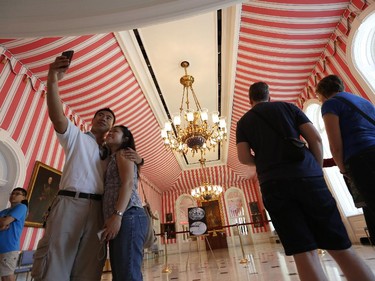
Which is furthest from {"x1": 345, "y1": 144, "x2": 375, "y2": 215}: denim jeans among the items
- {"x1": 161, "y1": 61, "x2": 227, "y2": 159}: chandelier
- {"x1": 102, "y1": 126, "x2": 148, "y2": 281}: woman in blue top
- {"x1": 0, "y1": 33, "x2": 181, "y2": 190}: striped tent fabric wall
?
{"x1": 0, "y1": 33, "x2": 181, "y2": 190}: striped tent fabric wall

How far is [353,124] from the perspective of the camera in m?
1.58

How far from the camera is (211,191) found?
930cm

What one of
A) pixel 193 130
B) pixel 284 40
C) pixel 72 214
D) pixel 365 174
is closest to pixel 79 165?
pixel 72 214

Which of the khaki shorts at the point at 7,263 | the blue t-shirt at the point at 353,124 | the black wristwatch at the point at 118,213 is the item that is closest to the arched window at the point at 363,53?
the blue t-shirt at the point at 353,124

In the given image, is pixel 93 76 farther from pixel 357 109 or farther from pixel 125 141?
pixel 357 109

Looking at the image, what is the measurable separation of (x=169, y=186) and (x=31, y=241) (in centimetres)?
915

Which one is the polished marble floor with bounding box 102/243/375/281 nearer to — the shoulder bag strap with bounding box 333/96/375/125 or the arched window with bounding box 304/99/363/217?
the arched window with bounding box 304/99/363/217

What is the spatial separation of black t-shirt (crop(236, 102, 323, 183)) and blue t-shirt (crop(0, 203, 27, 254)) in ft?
9.14

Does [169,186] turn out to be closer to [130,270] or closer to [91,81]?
[91,81]

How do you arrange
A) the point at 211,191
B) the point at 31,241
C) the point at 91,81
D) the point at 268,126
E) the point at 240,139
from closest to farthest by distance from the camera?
the point at 268,126 → the point at 240,139 → the point at 31,241 → the point at 91,81 → the point at 211,191

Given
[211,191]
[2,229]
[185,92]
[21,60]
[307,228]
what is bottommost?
[307,228]

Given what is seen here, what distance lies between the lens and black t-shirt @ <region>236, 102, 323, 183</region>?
1307mm

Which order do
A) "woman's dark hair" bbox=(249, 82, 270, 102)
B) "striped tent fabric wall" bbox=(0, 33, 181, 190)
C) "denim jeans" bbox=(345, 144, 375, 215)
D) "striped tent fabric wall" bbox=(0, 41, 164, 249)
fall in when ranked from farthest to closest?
1. "striped tent fabric wall" bbox=(0, 33, 181, 190)
2. "striped tent fabric wall" bbox=(0, 41, 164, 249)
3. "woman's dark hair" bbox=(249, 82, 270, 102)
4. "denim jeans" bbox=(345, 144, 375, 215)

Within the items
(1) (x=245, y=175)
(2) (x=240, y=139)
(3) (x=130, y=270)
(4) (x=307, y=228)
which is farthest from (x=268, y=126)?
(1) (x=245, y=175)
